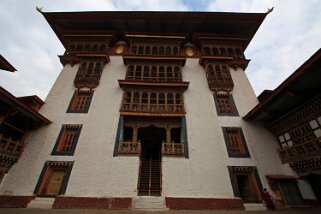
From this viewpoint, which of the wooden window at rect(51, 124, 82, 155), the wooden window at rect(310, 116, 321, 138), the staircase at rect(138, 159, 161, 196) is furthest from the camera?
the wooden window at rect(51, 124, 82, 155)

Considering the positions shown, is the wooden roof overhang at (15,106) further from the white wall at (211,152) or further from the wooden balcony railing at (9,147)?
the white wall at (211,152)

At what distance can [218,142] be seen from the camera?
12.1m

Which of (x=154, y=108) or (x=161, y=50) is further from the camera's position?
(x=161, y=50)

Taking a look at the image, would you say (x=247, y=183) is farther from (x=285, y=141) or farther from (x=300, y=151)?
(x=285, y=141)

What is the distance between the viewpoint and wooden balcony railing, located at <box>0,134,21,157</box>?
33.7ft

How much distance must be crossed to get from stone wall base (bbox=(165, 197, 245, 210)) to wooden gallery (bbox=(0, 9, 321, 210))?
5cm

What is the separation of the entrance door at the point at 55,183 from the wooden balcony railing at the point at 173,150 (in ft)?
22.4

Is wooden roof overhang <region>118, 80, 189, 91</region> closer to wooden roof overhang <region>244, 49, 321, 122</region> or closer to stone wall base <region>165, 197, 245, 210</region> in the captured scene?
wooden roof overhang <region>244, 49, 321, 122</region>

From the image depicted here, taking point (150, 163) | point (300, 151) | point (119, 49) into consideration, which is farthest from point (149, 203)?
point (119, 49)

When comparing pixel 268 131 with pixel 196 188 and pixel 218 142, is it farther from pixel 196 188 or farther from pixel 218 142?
pixel 196 188

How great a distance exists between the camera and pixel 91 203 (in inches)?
372

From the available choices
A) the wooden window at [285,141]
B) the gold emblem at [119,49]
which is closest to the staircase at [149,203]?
the wooden window at [285,141]

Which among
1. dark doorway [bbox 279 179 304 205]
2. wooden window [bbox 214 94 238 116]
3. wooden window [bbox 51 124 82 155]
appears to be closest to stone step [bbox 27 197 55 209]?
wooden window [bbox 51 124 82 155]

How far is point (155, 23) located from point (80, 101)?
37.9 feet
